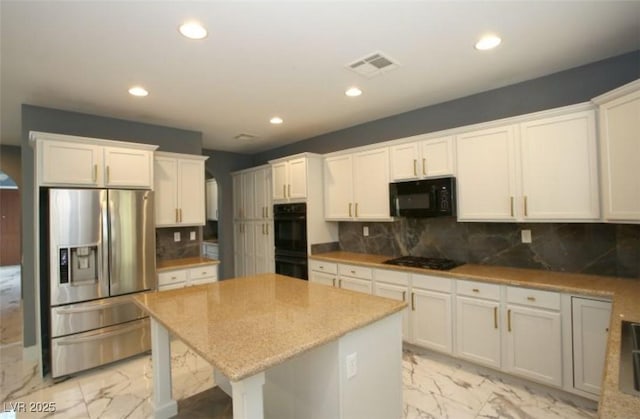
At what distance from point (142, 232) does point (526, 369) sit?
12.3ft

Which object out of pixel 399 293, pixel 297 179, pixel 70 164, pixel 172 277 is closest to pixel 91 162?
pixel 70 164

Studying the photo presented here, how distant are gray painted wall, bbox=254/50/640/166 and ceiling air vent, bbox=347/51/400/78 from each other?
1.15m

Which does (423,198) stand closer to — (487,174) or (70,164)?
(487,174)

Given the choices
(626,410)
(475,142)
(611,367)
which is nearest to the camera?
(626,410)

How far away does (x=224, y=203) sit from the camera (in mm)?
5801

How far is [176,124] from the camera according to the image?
4.00 m

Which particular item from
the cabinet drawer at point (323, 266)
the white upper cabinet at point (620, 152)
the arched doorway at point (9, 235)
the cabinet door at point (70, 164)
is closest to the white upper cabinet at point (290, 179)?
the cabinet drawer at point (323, 266)

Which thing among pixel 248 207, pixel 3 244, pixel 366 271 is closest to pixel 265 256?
pixel 248 207

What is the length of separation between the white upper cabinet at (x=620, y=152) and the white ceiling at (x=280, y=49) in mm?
482

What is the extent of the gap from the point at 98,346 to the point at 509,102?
4.62 meters

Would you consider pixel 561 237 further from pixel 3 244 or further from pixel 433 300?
pixel 3 244

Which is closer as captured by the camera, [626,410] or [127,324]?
[626,410]

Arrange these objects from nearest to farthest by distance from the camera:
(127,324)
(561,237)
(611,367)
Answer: (611,367) → (561,237) → (127,324)

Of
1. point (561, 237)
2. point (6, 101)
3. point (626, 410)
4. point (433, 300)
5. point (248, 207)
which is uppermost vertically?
point (6, 101)
